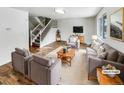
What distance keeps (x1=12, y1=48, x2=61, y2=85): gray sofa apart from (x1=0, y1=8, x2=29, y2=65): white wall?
0.42 metres

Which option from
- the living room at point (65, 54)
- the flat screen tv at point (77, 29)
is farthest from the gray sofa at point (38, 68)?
the flat screen tv at point (77, 29)

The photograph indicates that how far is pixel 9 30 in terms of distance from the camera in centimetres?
320

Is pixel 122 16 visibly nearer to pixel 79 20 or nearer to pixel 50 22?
pixel 79 20

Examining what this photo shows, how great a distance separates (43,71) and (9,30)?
1639 mm

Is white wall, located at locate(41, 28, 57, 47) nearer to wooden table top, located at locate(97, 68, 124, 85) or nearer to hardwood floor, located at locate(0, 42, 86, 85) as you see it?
hardwood floor, located at locate(0, 42, 86, 85)

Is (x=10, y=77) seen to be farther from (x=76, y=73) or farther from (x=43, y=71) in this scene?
(x=76, y=73)

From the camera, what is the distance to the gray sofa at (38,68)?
84.9 inches

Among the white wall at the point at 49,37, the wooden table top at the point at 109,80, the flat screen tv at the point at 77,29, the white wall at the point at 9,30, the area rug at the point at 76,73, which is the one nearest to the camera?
the wooden table top at the point at 109,80

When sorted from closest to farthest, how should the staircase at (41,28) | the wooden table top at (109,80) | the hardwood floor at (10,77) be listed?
the wooden table top at (109,80) < the hardwood floor at (10,77) < the staircase at (41,28)

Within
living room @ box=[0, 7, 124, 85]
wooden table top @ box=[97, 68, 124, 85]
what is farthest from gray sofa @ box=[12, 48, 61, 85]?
wooden table top @ box=[97, 68, 124, 85]

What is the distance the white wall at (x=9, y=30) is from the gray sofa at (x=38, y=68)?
16.7 inches

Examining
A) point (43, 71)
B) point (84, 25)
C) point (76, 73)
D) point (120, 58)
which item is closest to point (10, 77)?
point (43, 71)

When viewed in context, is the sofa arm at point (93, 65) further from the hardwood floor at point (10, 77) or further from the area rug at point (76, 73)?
the hardwood floor at point (10, 77)

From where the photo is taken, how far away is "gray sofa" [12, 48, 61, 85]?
7.07ft
